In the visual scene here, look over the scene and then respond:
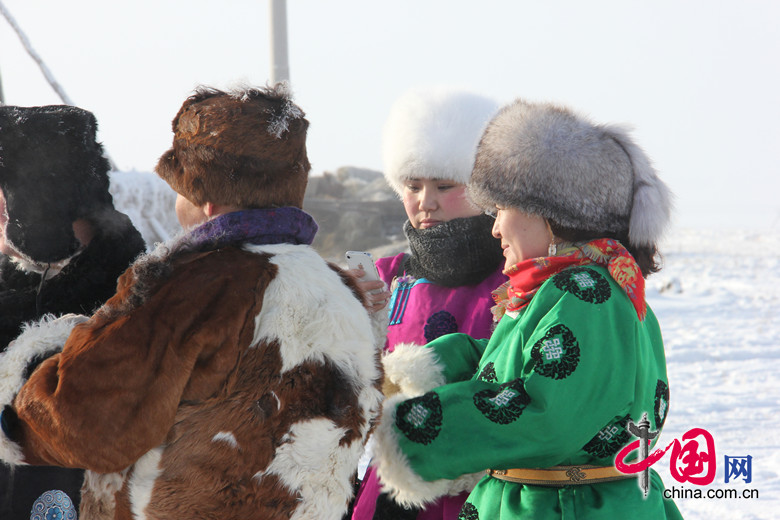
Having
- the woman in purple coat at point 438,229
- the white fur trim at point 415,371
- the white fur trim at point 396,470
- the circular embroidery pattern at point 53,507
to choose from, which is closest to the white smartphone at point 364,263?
the white fur trim at point 415,371

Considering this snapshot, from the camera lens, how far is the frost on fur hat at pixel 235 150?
4.64ft

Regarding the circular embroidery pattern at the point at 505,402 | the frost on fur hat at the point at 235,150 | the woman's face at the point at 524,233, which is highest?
the frost on fur hat at the point at 235,150

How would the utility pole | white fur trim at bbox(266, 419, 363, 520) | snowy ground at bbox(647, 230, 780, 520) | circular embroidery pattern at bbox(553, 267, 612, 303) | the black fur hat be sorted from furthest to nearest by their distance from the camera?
the utility pole
snowy ground at bbox(647, 230, 780, 520)
the black fur hat
circular embroidery pattern at bbox(553, 267, 612, 303)
white fur trim at bbox(266, 419, 363, 520)

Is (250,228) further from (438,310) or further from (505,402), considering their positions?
(438,310)

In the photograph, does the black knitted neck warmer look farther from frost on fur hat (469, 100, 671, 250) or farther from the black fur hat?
the black fur hat

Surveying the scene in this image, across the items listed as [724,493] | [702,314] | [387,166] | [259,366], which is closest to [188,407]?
[259,366]

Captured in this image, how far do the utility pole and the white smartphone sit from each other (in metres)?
8.73

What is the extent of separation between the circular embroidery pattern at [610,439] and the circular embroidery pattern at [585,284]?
0.88 feet

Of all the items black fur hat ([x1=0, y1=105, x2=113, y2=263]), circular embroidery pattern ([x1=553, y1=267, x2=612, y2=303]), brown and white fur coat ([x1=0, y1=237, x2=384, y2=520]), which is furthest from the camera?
black fur hat ([x1=0, y1=105, x2=113, y2=263])

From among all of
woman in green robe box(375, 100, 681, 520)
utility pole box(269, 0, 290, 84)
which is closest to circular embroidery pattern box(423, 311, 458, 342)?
woman in green robe box(375, 100, 681, 520)

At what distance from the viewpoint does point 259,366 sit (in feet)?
4.51

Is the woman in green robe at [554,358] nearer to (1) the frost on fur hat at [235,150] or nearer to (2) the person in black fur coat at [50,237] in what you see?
(1) the frost on fur hat at [235,150]

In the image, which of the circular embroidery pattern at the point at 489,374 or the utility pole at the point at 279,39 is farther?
the utility pole at the point at 279,39

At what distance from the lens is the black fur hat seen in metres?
1.76
